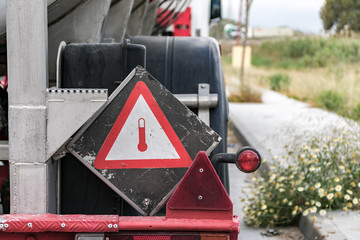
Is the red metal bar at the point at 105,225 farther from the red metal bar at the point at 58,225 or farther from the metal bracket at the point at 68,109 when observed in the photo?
the metal bracket at the point at 68,109

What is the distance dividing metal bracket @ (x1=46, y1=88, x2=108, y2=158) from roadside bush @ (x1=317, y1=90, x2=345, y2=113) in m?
10.5

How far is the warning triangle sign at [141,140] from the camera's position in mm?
2529

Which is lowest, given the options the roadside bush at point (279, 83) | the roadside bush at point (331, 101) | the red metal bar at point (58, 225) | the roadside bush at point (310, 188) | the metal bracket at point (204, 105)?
the roadside bush at point (279, 83)

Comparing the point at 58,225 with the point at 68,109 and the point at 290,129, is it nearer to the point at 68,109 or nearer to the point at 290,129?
the point at 68,109

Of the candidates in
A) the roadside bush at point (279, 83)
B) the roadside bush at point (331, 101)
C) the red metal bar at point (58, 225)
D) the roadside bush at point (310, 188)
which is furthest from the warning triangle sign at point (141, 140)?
the roadside bush at point (279, 83)

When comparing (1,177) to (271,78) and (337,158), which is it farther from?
(271,78)

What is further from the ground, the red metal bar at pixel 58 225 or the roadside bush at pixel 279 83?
the red metal bar at pixel 58 225

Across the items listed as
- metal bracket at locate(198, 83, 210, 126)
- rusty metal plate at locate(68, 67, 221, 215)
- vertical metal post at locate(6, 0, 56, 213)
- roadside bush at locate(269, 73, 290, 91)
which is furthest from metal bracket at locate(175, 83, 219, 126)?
roadside bush at locate(269, 73, 290, 91)

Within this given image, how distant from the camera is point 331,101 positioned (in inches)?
526

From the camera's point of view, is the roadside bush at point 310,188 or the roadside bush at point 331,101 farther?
the roadside bush at point 331,101

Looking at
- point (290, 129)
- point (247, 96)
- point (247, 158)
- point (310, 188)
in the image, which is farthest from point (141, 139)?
point (247, 96)

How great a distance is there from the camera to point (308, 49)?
125 feet

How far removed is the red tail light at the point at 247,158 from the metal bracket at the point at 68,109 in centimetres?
61

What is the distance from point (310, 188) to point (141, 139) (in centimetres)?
268
